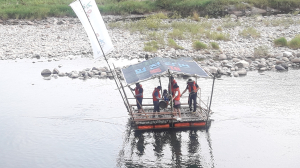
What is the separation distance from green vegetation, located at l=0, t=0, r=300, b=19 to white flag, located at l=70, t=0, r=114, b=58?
34.5m

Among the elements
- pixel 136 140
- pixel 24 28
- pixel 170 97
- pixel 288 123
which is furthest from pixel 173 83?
pixel 24 28

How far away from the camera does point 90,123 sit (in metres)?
18.9

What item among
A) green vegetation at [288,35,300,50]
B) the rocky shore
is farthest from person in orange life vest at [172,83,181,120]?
green vegetation at [288,35,300,50]

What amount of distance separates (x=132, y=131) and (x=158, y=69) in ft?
11.4

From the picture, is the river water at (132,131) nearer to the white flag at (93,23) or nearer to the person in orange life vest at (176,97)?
the person in orange life vest at (176,97)

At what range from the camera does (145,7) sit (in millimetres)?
52594

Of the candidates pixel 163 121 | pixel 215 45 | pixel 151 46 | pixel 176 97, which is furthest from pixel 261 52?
pixel 163 121

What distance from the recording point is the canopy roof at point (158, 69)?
1631cm

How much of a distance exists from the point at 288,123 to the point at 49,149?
452 inches

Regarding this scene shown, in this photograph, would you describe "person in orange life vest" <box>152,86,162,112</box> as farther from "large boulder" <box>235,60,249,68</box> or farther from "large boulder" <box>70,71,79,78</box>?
"large boulder" <box>235,60,249,68</box>

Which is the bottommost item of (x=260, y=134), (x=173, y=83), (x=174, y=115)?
(x=260, y=134)

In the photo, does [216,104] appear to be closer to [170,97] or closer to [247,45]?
[170,97]

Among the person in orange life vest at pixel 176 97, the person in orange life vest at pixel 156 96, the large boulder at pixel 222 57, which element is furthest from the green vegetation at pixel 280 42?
the person in orange life vest at pixel 156 96

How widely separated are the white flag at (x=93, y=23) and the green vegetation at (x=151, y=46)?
50.6 ft
